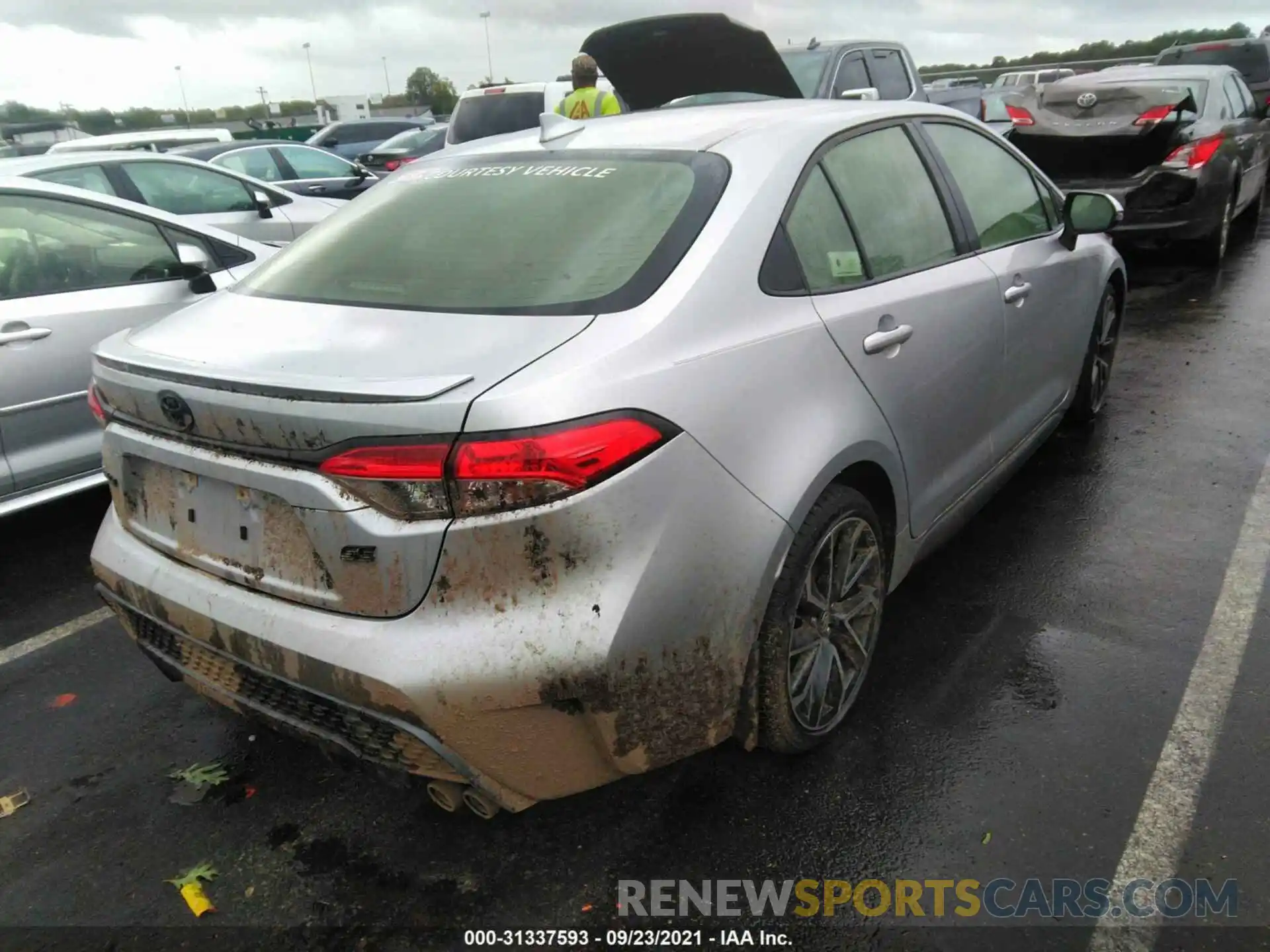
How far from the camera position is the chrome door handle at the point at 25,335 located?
387 cm

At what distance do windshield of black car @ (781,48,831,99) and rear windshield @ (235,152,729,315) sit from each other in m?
6.25

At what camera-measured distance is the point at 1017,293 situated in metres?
3.47

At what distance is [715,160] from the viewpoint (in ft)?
8.34

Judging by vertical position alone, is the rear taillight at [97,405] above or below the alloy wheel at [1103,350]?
above

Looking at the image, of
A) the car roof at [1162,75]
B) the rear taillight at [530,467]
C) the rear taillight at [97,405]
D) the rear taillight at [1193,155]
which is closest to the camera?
the rear taillight at [530,467]

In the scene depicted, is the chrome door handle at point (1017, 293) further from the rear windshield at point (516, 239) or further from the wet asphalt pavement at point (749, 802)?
the rear windshield at point (516, 239)

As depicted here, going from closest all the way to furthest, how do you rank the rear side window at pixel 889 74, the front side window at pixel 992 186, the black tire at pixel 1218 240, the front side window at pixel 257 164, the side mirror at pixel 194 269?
the front side window at pixel 992 186 < the side mirror at pixel 194 269 < the black tire at pixel 1218 240 < the rear side window at pixel 889 74 < the front side window at pixel 257 164

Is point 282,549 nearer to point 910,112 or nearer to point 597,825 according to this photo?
point 597,825

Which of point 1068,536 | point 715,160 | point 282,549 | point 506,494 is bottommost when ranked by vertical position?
point 1068,536

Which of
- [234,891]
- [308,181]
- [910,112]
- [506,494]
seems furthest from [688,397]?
[308,181]

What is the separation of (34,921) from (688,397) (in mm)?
1932

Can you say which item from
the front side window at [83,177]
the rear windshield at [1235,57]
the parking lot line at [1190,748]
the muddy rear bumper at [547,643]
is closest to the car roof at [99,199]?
the front side window at [83,177]

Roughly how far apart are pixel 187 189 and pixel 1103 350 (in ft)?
20.0

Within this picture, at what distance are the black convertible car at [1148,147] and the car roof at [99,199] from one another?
6.69m
